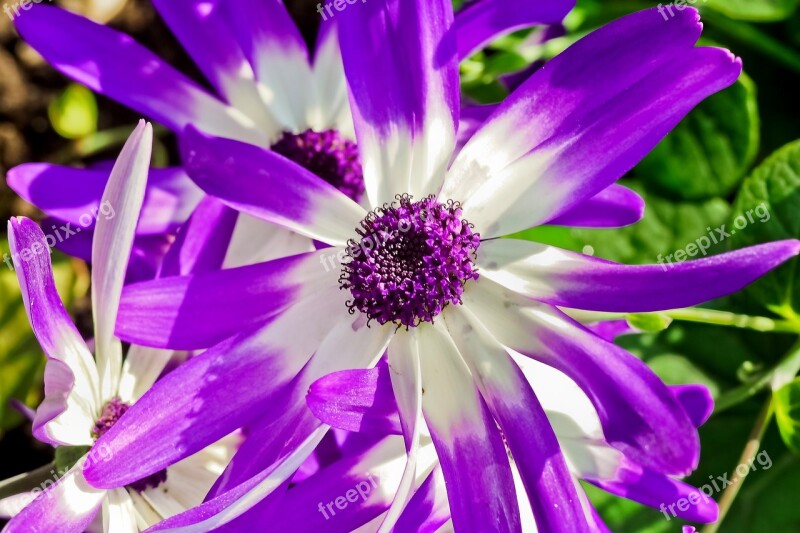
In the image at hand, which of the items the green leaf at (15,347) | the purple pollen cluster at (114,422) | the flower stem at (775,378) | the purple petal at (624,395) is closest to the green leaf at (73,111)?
the green leaf at (15,347)

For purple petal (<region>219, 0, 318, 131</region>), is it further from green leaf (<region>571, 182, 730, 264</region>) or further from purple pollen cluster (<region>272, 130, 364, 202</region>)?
green leaf (<region>571, 182, 730, 264</region>)

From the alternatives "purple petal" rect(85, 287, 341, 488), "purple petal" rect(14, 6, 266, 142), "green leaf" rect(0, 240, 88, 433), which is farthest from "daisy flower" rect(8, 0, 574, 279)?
"green leaf" rect(0, 240, 88, 433)

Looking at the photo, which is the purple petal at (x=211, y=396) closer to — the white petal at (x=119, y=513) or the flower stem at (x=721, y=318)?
the white petal at (x=119, y=513)


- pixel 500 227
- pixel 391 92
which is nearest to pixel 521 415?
pixel 500 227

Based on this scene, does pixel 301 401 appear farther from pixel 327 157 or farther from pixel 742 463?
pixel 742 463

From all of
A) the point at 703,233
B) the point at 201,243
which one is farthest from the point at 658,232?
the point at 201,243

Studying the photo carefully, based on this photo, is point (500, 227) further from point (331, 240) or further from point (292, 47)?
point (292, 47)
